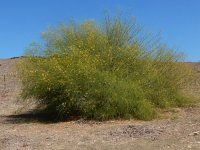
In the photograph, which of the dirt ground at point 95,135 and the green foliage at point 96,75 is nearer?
the dirt ground at point 95,135

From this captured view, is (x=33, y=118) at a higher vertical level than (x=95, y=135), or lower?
higher

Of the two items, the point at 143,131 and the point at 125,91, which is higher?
the point at 125,91

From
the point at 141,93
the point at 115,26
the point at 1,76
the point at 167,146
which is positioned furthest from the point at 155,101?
the point at 1,76

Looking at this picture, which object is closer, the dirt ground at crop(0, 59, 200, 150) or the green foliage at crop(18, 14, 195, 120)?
the dirt ground at crop(0, 59, 200, 150)

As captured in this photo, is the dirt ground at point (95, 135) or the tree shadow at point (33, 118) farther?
the tree shadow at point (33, 118)

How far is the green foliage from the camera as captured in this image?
21.6 metres

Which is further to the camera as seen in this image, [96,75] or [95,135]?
[96,75]

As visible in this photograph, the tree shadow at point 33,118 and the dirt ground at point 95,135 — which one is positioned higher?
the tree shadow at point 33,118

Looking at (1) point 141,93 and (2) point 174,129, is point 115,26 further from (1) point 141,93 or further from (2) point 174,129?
(2) point 174,129

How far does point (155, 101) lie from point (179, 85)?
116 inches

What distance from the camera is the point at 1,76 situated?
165 feet

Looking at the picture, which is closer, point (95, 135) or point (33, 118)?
point (95, 135)

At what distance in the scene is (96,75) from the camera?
21.6 m

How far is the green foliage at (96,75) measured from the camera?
21.6 metres
